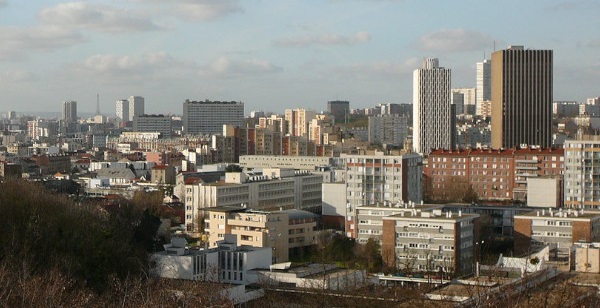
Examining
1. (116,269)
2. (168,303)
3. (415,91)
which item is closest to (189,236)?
(116,269)

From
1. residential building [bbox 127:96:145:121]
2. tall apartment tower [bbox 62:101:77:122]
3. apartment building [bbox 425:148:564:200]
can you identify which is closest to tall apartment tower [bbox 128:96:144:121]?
residential building [bbox 127:96:145:121]

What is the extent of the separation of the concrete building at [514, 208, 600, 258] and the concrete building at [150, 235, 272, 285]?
4935 millimetres

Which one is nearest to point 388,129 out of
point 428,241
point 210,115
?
point 210,115

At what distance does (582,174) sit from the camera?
24.3m

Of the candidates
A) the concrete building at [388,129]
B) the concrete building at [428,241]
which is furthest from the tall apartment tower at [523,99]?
the concrete building at [428,241]

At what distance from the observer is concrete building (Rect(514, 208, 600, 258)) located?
18.5 meters

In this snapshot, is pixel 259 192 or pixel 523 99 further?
pixel 523 99

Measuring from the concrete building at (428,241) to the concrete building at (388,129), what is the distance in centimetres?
4697

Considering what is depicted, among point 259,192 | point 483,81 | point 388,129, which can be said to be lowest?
point 259,192

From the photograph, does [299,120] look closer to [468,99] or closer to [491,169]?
[491,169]

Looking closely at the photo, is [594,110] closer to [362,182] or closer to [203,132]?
[203,132]

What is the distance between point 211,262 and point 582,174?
11335mm

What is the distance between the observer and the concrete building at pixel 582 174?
2409 cm

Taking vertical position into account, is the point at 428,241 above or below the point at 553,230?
below
